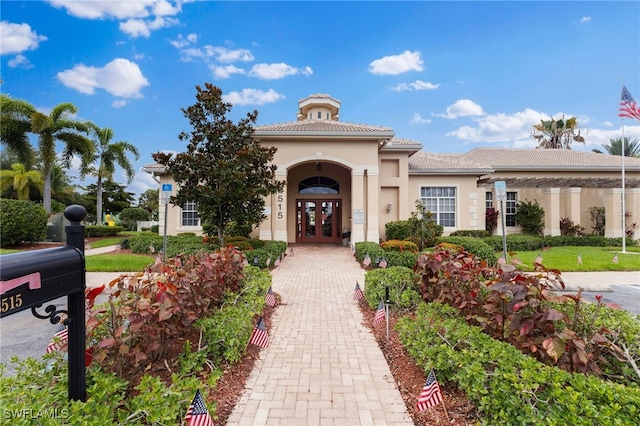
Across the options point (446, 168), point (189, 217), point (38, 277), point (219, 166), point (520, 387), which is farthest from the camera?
point (189, 217)

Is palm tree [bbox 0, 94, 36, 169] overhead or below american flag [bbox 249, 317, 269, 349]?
overhead

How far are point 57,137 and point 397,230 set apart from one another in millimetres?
23169

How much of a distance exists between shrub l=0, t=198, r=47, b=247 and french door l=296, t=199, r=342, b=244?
13611 mm

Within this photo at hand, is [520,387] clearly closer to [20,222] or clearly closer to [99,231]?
[20,222]

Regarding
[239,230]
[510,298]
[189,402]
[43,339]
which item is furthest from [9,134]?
[510,298]

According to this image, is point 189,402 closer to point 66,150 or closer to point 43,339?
point 43,339

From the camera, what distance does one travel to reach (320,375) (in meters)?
4.06

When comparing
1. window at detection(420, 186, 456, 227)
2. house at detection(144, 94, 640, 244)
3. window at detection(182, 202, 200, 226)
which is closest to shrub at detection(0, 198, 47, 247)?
house at detection(144, 94, 640, 244)

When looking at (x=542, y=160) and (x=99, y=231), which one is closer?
(x=542, y=160)

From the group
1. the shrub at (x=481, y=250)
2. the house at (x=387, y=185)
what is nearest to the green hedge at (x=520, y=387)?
the shrub at (x=481, y=250)

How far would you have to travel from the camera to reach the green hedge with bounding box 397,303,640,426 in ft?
7.71

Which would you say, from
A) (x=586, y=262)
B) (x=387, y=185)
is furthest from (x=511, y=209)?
(x=387, y=185)

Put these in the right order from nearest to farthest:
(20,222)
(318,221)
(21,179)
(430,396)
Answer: (430,396), (20,222), (318,221), (21,179)

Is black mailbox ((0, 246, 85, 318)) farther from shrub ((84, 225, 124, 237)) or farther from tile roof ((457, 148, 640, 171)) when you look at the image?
shrub ((84, 225, 124, 237))
